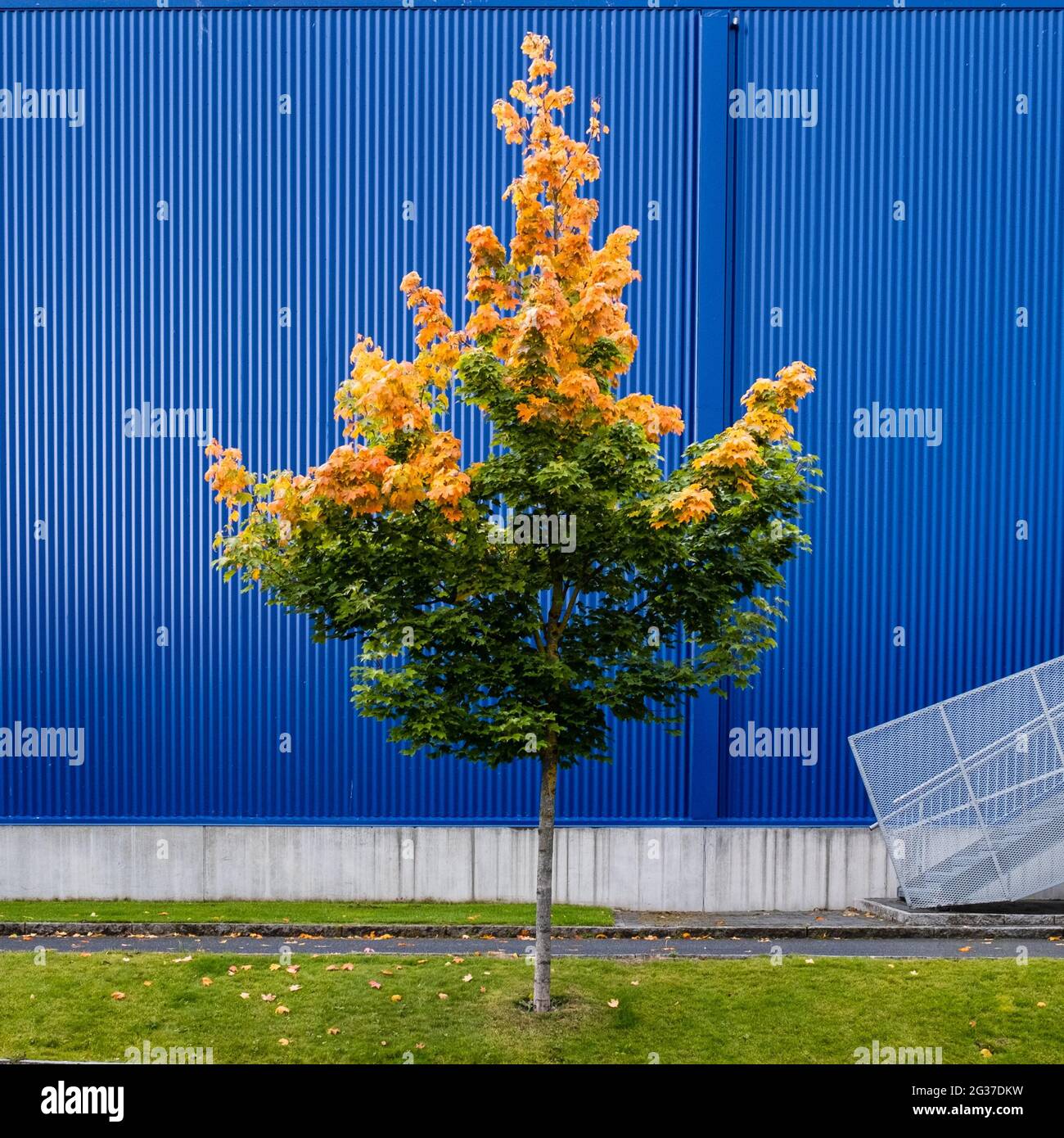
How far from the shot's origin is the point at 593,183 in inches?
609

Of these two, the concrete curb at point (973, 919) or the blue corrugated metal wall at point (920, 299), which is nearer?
the concrete curb at point (973, 919)

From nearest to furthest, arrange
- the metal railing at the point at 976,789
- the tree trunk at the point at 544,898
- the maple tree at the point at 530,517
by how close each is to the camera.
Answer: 1. the maple tree at the point at 530,517
2. the tree trunk at the point at 544,898
3. the metal railing at the point at 976,789

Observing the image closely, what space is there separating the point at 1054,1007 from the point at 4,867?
45.1ft

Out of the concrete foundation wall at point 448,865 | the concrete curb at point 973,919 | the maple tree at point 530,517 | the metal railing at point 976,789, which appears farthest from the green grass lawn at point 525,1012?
the concrete foundation wall at point 448,865

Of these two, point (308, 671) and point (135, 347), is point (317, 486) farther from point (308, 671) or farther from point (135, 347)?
point (135, 347)

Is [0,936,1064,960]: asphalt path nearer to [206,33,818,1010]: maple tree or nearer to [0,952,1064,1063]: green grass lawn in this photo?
[0,952,1064,1063]: green grass lawn

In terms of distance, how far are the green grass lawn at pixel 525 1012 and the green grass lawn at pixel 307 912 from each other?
97.7 inches

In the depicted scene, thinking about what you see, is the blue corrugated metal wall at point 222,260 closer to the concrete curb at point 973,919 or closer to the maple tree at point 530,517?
the concrete curb at point 973,919

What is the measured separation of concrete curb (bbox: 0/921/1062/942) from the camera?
13141mm

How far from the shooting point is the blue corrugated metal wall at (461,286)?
1567 centimetres

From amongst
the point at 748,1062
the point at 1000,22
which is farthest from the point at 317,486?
the point at 1000,22

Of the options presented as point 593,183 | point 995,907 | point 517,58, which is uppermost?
point 517,58

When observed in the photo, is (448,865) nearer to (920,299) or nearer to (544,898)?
(544,898)

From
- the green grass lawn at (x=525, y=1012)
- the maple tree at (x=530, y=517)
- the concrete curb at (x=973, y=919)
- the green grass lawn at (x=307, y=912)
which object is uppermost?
the maple tree at (x=530, y=517)
